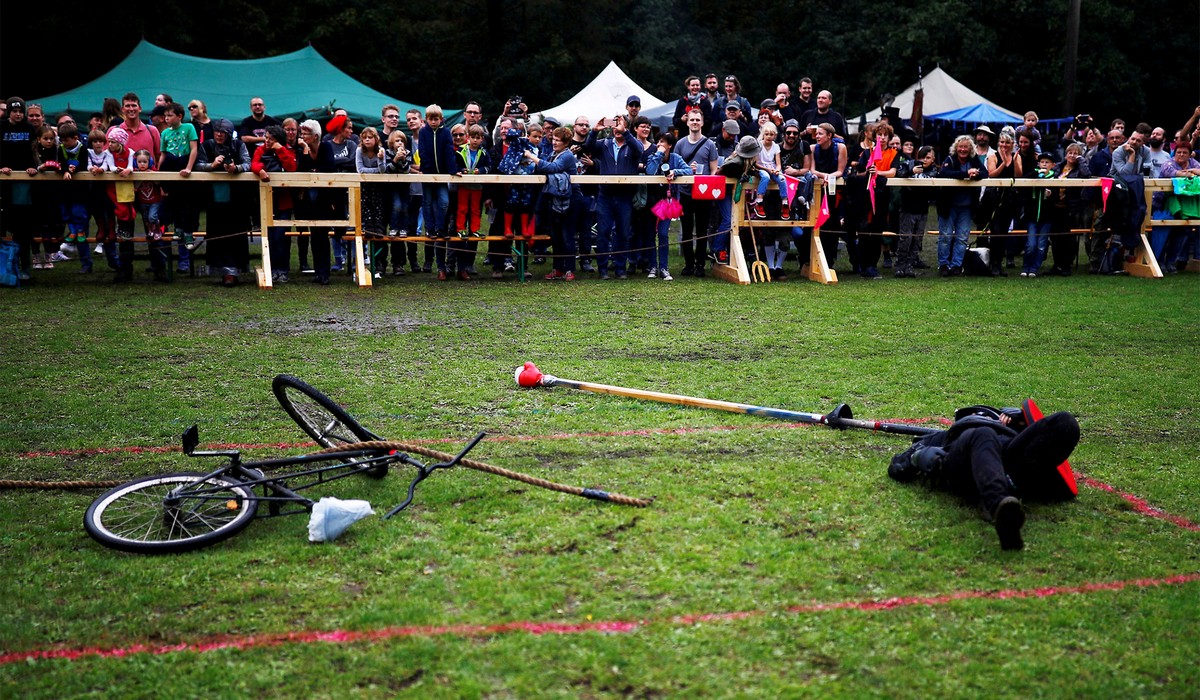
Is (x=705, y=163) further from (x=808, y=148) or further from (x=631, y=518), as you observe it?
(x=631, y=518)

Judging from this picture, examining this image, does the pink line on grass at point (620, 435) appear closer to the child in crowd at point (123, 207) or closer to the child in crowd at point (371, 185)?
the child in crowd at point (123, 207)

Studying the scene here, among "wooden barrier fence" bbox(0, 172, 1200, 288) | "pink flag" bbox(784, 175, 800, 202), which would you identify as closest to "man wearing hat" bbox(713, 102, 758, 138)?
"pink flag" bbox(784, 175, 800, 202)

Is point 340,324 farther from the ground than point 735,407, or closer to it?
farther from the ground

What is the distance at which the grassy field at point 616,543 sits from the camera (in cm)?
376

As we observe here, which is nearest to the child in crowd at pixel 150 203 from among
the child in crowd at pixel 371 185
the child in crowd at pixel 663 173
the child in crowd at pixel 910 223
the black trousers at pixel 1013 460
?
the child in crowd at pixel 371 185

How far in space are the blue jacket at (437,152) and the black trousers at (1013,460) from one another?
30.5ft

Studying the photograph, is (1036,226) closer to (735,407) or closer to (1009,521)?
(735,407)

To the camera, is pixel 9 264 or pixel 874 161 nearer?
pixel 9 264

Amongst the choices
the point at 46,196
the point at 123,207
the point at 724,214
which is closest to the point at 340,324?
the point at 123,207

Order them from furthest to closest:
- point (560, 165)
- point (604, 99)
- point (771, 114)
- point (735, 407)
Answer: point (604, 99) < point (771, 114) < point (560, 165) < point (735, 407)

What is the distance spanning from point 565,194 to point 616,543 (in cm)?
920

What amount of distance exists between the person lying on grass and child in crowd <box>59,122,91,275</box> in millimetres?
10639

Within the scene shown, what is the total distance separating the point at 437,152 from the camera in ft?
44.7

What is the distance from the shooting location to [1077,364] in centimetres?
877
